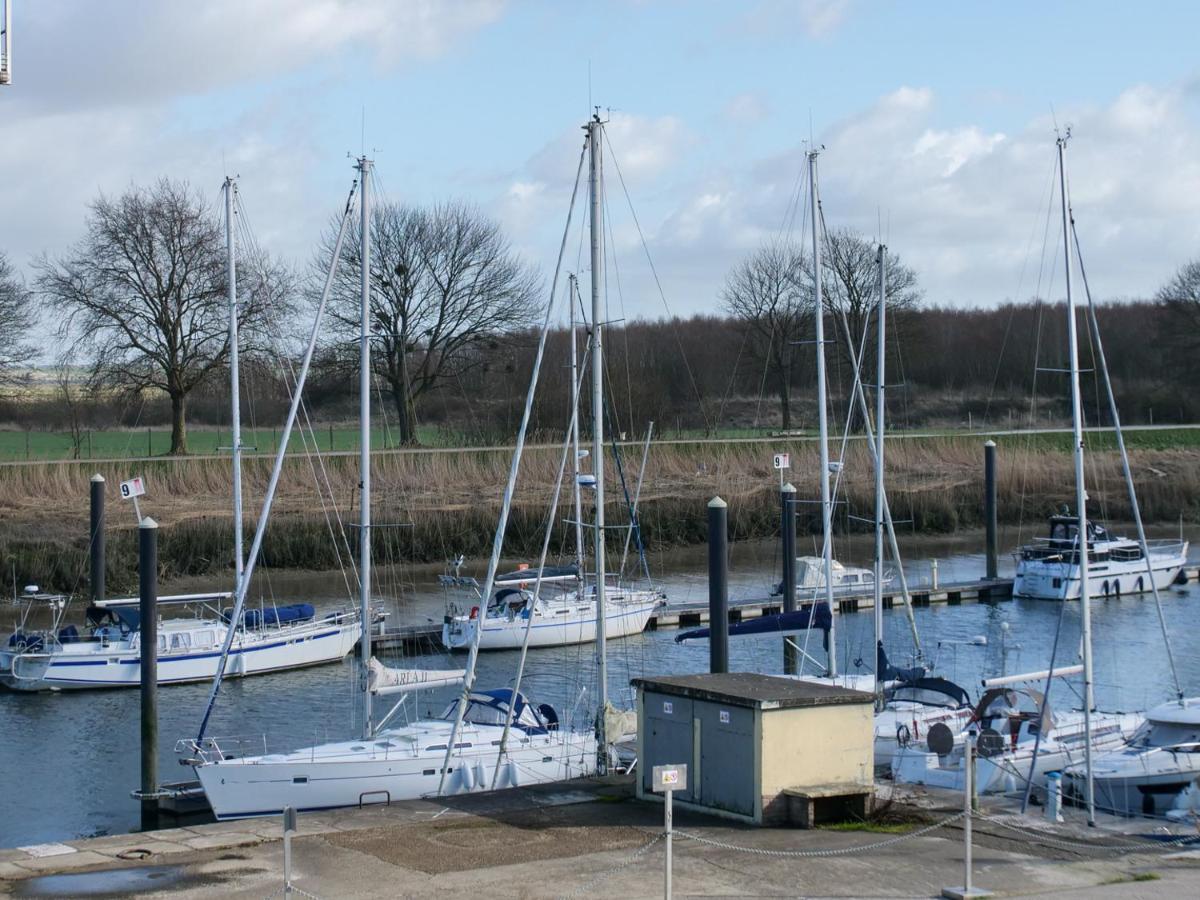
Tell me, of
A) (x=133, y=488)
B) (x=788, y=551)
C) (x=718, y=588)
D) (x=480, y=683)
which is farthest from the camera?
(x=788, y=551)

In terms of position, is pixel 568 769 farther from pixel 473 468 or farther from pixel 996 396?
pixel 996 396

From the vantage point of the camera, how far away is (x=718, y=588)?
28.4 meters

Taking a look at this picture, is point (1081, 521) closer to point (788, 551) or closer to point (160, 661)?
point (788, 551)

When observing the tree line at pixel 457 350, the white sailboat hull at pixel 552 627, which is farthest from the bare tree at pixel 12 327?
the white sailboat hull at pixel 552 627

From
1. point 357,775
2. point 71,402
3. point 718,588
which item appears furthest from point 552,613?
point 71,402

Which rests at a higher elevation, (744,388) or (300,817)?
(744,388)

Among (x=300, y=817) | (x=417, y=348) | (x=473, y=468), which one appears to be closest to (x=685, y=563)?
(x=473, y=468)

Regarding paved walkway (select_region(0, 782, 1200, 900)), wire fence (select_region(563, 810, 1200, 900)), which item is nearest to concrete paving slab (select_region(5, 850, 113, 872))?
paved walkway (select_region(0, 782, 1200, 900))

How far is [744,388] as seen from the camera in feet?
331

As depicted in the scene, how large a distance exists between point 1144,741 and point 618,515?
119 feet

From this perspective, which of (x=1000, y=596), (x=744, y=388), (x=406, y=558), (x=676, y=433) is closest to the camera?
(x=1000, y=596)

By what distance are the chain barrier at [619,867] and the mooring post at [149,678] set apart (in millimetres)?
10679

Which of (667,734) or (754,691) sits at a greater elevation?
(754,691)

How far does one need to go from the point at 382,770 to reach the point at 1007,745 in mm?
9799
